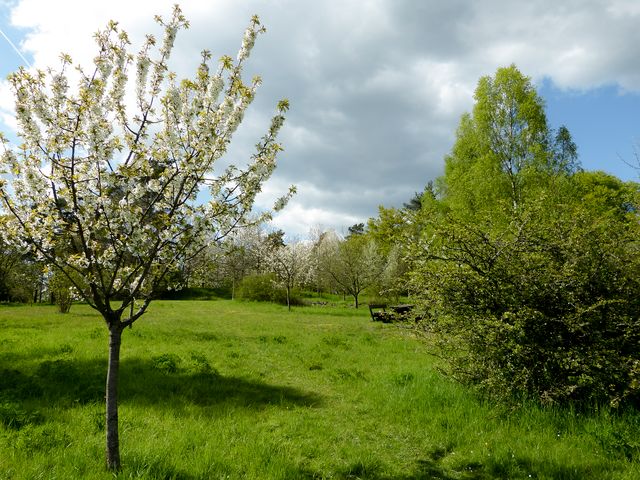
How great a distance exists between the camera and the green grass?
5.38 meters

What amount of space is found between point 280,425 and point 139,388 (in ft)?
12.3

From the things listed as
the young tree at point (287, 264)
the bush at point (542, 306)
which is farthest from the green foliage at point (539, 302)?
the young tree at point (287, 264)

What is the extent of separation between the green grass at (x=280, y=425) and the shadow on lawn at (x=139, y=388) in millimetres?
40

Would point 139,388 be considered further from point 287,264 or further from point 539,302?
point 287,264

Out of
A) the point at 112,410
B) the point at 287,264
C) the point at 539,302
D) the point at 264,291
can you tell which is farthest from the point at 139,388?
the point at 264,291

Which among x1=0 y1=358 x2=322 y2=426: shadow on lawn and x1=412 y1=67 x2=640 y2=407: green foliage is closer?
x1=412 y1=67 x2=640 y2=407: green foliage

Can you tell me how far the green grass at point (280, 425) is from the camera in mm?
5375

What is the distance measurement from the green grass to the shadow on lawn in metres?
0.04

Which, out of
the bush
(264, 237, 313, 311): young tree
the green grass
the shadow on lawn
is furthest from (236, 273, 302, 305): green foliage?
the bush

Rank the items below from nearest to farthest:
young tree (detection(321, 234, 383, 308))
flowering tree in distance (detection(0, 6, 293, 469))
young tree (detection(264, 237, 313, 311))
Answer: flowering tree in distance (detection(0, 6, 293, 469)) → young tree (detection(321, 234, 383, 308)) → young tree (detection(264, 237, 313, 311))

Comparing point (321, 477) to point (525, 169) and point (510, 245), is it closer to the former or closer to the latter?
point (510, 245)

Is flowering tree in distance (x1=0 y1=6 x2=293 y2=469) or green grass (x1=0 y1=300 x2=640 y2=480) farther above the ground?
flowering tree in distance (x1=0 y1=6 x2=293 y2=469)

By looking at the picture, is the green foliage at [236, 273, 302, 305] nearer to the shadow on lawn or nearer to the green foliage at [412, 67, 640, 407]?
the shadow on lawn

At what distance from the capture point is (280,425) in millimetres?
7195
